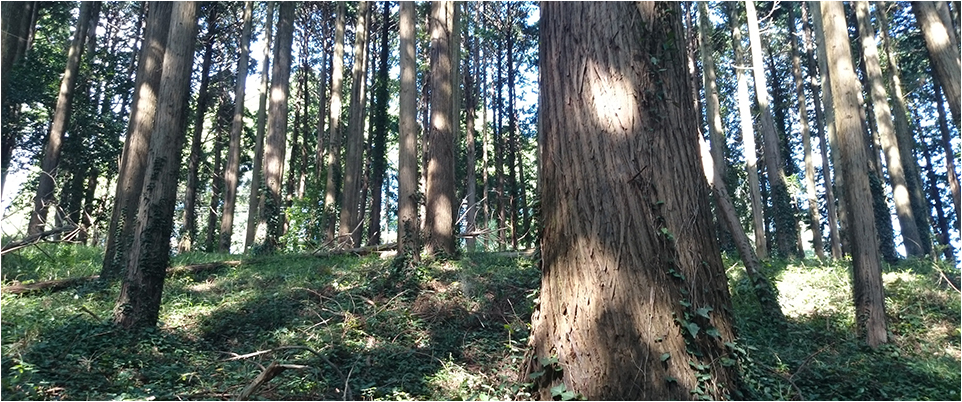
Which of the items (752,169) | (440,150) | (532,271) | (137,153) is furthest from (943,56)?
(137,153)

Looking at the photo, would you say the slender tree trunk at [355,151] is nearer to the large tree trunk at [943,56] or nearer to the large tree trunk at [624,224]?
the large tree trunk at [624,224]

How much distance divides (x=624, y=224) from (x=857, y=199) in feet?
16.8

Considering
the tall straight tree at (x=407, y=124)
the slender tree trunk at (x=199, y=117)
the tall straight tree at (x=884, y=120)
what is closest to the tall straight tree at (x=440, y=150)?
the tall straight tree at (x=407, y=124)

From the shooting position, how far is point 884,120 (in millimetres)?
13695

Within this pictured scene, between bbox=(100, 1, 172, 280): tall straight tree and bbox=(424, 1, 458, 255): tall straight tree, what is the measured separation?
16.3ft

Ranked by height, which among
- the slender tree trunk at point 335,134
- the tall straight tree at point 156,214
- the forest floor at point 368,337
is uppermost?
the slender tree trunk at point 335,134

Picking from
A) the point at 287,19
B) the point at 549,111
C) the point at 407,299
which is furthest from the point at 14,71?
the point at 549,111

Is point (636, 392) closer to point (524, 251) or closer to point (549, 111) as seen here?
point (549, 111)

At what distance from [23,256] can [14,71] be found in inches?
358

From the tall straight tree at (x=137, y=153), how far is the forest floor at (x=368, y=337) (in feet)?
2.29

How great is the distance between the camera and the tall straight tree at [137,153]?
8.33 meters

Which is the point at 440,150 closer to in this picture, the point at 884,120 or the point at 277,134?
the point at 277,134

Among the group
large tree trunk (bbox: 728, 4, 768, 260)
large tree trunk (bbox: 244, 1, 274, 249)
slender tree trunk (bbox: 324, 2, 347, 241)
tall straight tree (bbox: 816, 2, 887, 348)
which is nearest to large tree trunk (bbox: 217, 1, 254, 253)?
large tree trunk (bbox: 244, 1, 274, 249)

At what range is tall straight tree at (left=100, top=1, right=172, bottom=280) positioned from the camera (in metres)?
8.33
